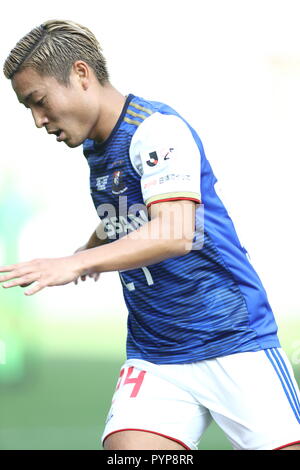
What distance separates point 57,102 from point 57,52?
0.16 meters

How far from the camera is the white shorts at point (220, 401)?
2.72 metres

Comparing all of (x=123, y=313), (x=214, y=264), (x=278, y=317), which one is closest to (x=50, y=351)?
(x=123, y=313)

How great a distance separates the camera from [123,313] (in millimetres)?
7031

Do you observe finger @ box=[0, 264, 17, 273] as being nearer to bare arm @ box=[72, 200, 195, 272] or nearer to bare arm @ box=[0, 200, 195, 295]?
bare arm @ box=[0, 200, 195, 295]

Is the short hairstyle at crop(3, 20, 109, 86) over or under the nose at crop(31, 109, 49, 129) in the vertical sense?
over

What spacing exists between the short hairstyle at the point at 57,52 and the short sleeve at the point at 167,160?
0.28 metres

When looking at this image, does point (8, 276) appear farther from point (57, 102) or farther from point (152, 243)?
point (57, 102)

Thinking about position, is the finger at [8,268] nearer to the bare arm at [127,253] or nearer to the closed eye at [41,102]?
the bare arm at [127,253]

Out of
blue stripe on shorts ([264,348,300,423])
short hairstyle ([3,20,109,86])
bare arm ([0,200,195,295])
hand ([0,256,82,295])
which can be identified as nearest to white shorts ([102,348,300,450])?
blue stripe on shorts ([264,348,300,423])

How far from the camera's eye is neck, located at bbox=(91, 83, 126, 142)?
2736 millimetres

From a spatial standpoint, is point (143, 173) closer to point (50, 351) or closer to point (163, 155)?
point (163, 155)

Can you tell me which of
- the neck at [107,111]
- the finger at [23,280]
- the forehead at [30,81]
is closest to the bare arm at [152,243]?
the finger at [23,280]

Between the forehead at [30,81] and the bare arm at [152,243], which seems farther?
the forehead at [30,81]

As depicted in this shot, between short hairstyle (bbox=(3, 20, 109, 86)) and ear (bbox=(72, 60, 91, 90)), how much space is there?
0.02m
